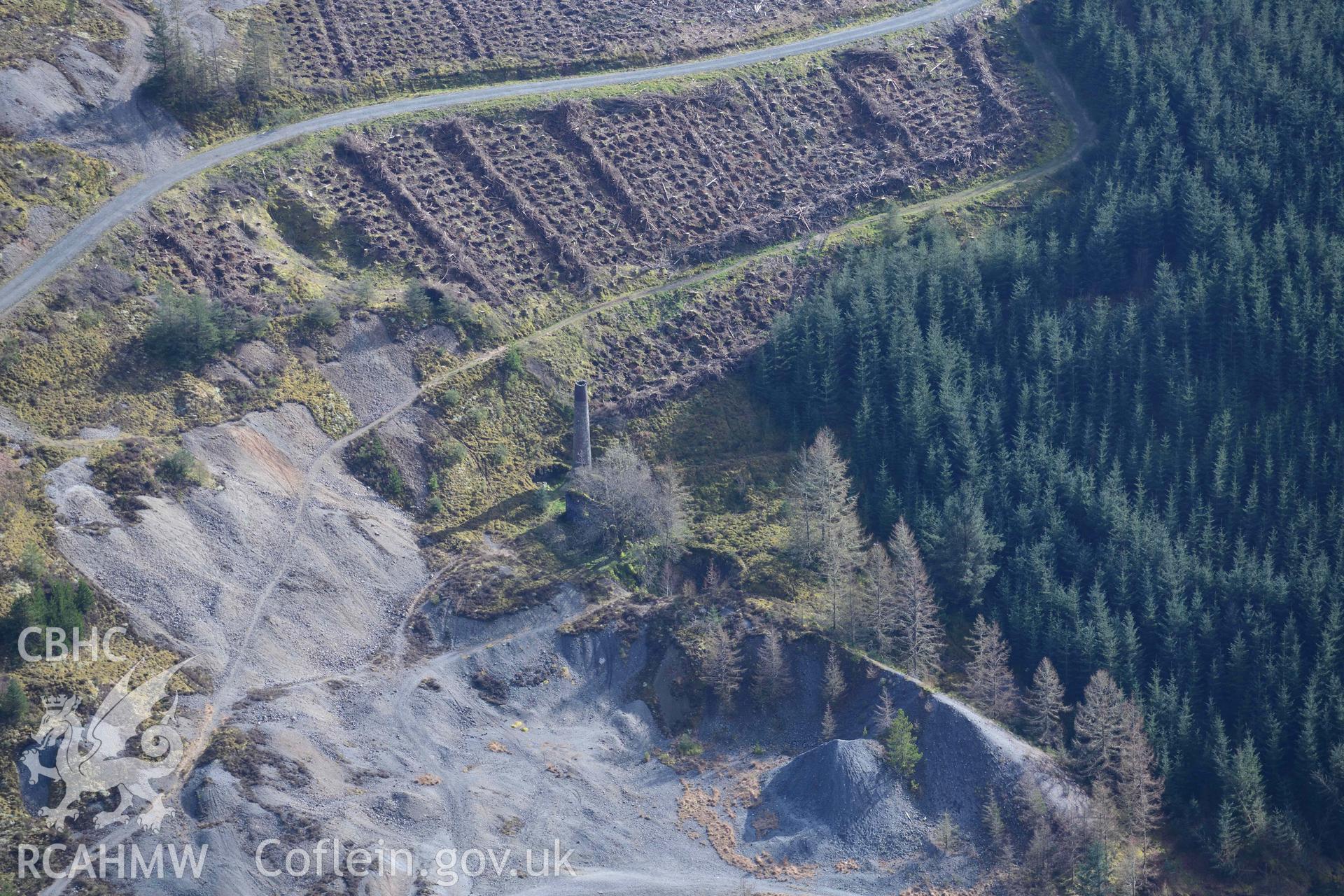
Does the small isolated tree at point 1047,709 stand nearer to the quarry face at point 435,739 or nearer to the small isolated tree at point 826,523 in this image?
the quarry face at point 435,739

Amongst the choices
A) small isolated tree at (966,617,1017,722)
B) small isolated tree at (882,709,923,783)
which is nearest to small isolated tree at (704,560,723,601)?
small isolated tree at (882,709,923,783)

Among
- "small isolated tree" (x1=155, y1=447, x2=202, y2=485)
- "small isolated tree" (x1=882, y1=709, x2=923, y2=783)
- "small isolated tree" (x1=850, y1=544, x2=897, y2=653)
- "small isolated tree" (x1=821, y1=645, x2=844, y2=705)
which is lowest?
"small isolated tree" (x1=882, y1=709, x2=923, y2=783)

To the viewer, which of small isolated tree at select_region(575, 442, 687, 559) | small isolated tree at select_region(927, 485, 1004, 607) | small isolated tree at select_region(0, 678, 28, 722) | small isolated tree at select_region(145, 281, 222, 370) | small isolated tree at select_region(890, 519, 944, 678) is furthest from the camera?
small isolated tree at select_region(575, 442, 687, 559)

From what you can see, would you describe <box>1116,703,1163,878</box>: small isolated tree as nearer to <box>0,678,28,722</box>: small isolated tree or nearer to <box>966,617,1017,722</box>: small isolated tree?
<box>966,617,1017,722</box>: small isolated tree

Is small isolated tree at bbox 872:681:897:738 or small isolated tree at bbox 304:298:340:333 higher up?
small isolated tree at bbox 304:298:340:333

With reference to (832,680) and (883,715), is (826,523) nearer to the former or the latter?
(832,680)

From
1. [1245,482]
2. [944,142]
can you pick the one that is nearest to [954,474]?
[1245,482]

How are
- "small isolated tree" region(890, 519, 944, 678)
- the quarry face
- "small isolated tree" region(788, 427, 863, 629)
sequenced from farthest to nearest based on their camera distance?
"small isolated tree" region(788, 427, 863, 629) < "small isolated tree" region(890, 519, 944, 678) < the quarry face

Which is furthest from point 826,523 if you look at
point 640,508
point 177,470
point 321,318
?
point 177,470
